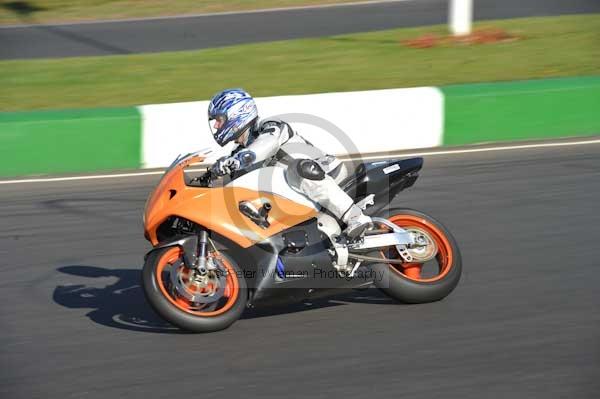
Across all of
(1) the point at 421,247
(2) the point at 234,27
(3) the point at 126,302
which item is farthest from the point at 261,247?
(2) the point at 234,27

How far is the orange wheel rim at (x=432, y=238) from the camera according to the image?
6.32 m

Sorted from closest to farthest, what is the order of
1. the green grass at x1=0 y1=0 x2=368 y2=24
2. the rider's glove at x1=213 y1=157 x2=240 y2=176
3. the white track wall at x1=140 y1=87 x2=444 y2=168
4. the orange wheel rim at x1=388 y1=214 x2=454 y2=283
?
the rider's glove at x1=213 y1=157 x2=240 y2=176
the orange wheel rim at x1=388 y1=214 x2=454 y2=283
the white track wall at x1=140 y1=87 x2=444 y2=168
the green grass at x1=0 y1=0 x2=368 y2=24

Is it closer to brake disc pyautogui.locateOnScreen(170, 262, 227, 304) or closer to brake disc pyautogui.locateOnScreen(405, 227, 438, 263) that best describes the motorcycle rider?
brake disc pyautogui.locateOnScreen(405, 227, 438, 263)

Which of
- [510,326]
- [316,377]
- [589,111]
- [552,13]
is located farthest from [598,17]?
[316,377]

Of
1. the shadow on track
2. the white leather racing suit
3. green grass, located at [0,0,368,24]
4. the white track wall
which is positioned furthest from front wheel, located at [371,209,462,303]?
green grass, located at [0,0,368,24]

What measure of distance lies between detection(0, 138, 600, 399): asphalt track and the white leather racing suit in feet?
2.62

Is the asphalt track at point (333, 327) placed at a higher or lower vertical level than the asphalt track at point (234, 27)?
higher

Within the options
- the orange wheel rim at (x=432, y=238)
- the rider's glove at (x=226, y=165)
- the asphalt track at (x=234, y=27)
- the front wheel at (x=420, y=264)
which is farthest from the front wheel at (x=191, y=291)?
the asphalt track at (x=234, y=27)

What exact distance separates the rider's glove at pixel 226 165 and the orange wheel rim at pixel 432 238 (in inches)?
49.4

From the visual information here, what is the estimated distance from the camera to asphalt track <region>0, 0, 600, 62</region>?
59.1 ft

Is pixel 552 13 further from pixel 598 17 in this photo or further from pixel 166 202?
pixel 166 202

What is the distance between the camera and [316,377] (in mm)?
5246

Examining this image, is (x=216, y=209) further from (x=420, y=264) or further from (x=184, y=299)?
(x=420, y=264)

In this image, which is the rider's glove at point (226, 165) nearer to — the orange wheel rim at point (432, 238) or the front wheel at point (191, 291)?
the front wheel at point (191, 291)
